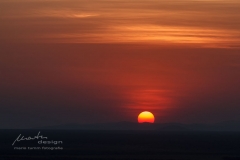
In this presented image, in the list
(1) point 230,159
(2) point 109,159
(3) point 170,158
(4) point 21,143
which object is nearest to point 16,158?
(2) point 109,159

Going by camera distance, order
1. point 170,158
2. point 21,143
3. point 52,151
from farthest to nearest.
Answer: point 21,143 < point 52,151 < point 170,158

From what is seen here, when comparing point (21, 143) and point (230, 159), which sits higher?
point (21, 143)

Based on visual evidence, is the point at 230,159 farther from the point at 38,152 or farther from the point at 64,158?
the point at 38,152

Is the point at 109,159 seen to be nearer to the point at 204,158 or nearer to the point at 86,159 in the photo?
the point at 86,159

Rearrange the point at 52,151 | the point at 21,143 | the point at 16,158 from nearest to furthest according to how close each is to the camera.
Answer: the point at 16,158
the point at 52,151
the point at 21,143

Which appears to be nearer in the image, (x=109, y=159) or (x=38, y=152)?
(x=109, y=159)

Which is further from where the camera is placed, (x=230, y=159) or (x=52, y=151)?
(x=52, y=151)

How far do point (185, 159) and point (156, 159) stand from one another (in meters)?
3.43

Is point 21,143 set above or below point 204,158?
above

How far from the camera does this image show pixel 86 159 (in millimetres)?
54812

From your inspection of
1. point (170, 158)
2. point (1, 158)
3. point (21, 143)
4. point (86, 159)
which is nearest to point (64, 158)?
point (86, 159)

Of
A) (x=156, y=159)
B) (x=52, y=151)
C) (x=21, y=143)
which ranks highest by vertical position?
(x=21, y=143)

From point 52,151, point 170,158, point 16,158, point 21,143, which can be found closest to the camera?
point 16,158

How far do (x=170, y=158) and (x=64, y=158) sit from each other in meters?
11.2
